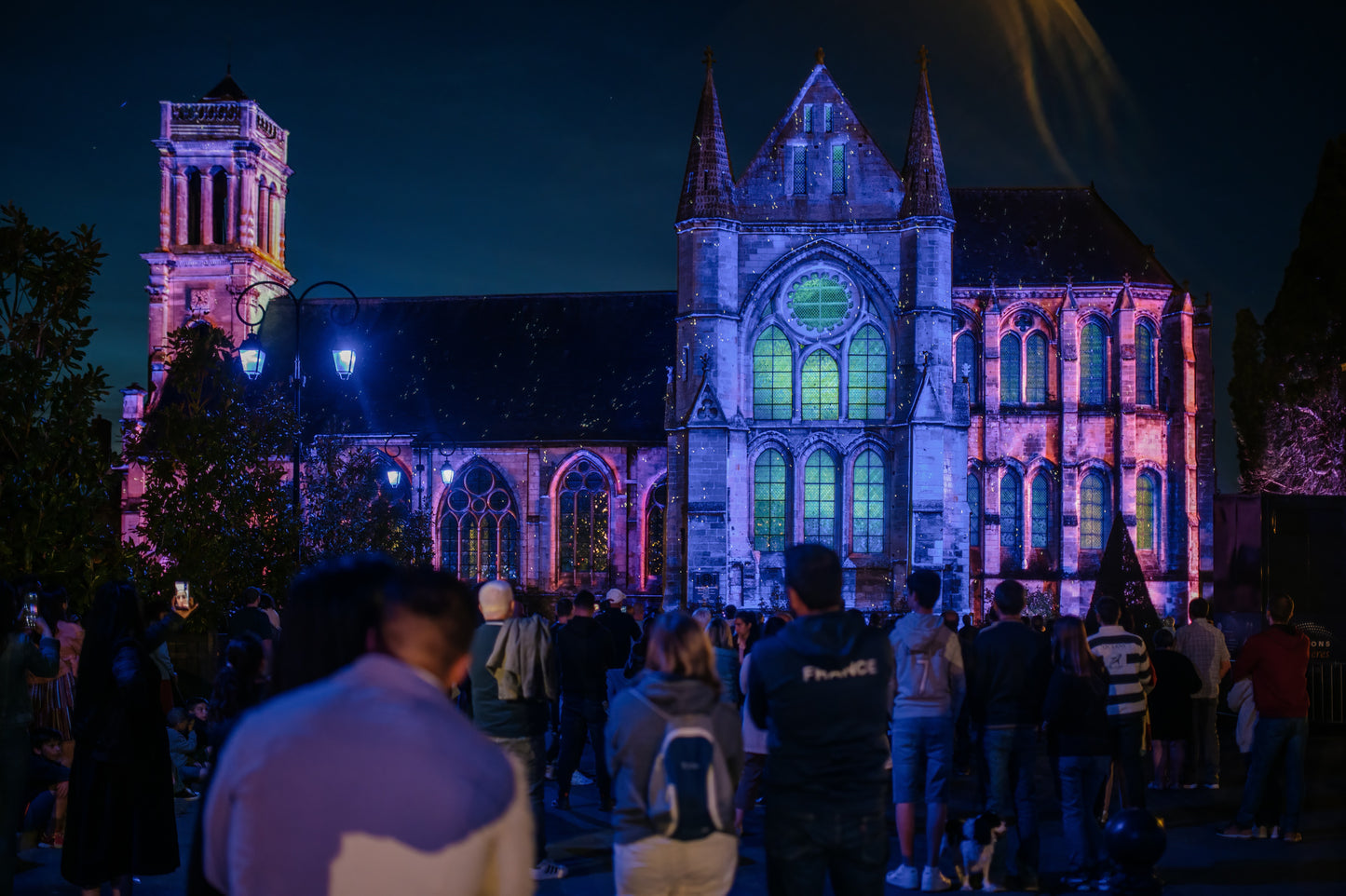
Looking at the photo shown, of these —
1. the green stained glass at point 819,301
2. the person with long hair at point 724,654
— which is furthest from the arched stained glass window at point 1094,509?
the person with long hair at point 724,654

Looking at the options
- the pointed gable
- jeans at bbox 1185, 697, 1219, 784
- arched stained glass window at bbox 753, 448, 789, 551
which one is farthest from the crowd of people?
the pointed gable

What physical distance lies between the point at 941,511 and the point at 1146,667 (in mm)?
21580

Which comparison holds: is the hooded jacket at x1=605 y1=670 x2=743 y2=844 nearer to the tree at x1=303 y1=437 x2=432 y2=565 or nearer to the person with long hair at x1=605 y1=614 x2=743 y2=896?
the person with long hair at x1=605 y1=614 x2=743 y2=896

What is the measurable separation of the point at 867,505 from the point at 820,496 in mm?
1227

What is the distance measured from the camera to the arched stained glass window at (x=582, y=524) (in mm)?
39312

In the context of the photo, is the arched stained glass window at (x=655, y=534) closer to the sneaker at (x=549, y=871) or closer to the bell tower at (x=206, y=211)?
the bell tower at (x=206, y=211)

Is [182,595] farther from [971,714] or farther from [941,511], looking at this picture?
[941,511]

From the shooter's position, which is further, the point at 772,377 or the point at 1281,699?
the point at 772,377

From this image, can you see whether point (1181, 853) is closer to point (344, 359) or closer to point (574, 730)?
point (574, 730)

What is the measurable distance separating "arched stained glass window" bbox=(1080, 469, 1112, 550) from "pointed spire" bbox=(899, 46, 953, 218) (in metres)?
9.30

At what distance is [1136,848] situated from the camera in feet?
21.1

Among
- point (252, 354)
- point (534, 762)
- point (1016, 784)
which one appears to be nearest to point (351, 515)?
point (252, 354)

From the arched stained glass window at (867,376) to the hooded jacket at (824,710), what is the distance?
27457mm

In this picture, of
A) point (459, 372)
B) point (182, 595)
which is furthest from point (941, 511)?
point (182, 595)
